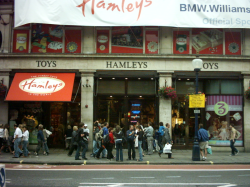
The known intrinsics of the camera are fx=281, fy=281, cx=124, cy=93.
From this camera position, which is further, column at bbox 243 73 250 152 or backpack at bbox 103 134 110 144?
column at bbox 243 73 250 152

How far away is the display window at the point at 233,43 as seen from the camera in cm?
2000

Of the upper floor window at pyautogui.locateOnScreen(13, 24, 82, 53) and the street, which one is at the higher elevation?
the upper floor window at pyautogui.locateOnScreen(13, 24, 82, 53)

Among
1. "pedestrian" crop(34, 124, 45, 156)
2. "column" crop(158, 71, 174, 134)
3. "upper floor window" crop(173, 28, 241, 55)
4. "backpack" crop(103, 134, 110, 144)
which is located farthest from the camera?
"upper floor window" crop(173, 28, 241, 55)

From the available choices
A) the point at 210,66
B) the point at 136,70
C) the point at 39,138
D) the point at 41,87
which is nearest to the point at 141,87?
the point at 136,70

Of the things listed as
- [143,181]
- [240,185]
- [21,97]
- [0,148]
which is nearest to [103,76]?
[21,97]

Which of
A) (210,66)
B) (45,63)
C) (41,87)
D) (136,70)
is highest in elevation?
(45,63)

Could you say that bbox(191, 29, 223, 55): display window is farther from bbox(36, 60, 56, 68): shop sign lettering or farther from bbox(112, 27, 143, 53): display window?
bbox(36, 60, 56, 68): shop sign lettering

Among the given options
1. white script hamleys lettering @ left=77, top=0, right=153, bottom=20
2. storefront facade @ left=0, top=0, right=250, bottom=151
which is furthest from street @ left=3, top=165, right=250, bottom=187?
white script hamleys lettering @ left=77, top=0, right=153, bottom=20

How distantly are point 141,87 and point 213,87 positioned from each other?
515 cm

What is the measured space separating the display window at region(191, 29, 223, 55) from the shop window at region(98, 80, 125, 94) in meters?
5.71

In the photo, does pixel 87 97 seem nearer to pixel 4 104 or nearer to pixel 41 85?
pixel 41 85

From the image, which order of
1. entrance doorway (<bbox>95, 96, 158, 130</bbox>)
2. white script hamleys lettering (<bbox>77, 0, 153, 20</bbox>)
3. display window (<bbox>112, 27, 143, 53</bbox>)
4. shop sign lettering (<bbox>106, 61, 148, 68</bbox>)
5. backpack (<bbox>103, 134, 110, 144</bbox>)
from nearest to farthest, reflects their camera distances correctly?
backpack (<bbox>103, 134, 110, 144</bbox>), white script hamleys lettering (<bbox>77, 0, 153, 20</bbox>), shop sign lettering (<bbox>106, 61, 148, 68</bbox>), display window (<bbox>112, 27, 143, 53</bbox>), entrance doorway (<bbox>95, 96, 158, 130</bbox>)

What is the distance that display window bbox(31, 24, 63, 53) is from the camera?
19812mm

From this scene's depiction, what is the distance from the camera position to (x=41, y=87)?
18.8 meters
